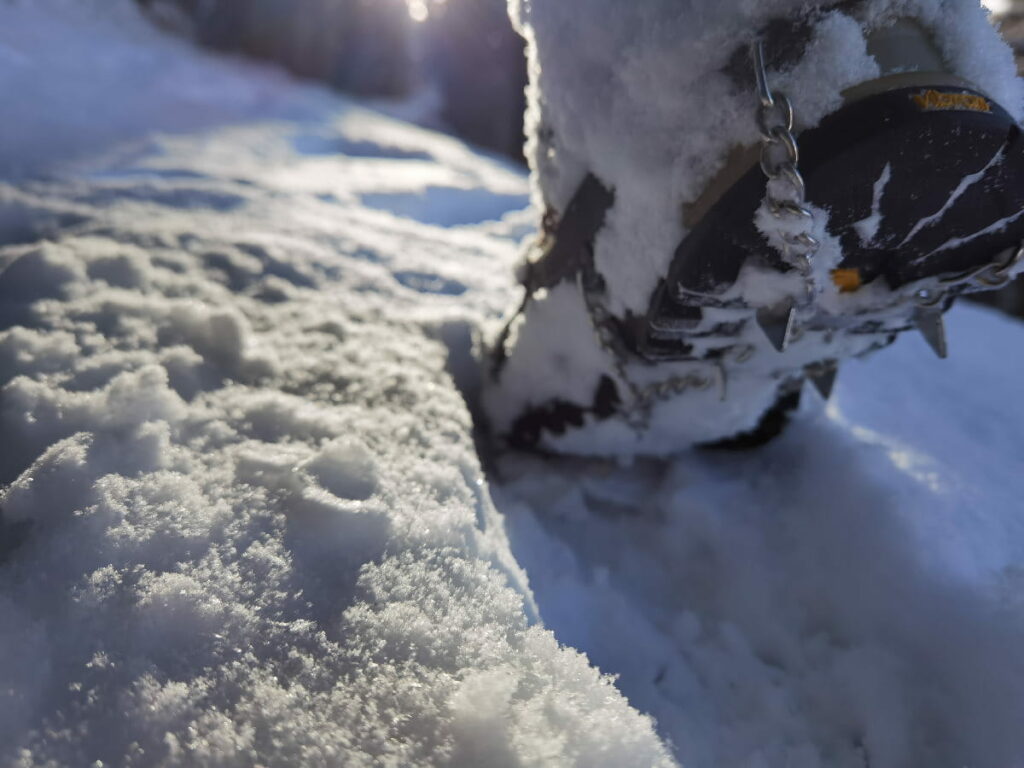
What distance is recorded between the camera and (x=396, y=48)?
4770mm

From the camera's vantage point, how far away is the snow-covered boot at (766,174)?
1.46ft

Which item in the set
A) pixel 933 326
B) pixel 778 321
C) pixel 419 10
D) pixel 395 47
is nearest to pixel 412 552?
pixel 778 321

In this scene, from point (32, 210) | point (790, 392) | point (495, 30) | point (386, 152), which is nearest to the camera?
point (790, 392)

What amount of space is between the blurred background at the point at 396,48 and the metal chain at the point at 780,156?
10.6 ft

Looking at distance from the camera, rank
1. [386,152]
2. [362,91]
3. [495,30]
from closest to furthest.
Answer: [386,152] < [495,30] < [362,91]

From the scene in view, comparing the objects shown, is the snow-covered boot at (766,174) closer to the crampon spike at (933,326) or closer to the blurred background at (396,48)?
the crampon spike at (933,326)

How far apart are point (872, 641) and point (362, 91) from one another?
485 cm

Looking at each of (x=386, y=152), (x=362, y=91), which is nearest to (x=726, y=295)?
(x=386, y=152)

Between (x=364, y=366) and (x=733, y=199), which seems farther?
(x=364, y=366)

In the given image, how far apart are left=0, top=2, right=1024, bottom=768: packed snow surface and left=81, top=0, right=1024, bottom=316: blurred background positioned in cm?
297

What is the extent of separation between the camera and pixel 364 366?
0.85 m

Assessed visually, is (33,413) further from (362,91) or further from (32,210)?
(362,91)

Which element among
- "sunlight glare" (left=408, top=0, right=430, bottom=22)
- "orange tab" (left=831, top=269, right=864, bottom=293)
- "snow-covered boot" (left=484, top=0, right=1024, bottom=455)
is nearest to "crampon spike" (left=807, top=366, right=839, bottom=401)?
"snow-covered boot" (left=484, top=0, right=1024, bottom=455)

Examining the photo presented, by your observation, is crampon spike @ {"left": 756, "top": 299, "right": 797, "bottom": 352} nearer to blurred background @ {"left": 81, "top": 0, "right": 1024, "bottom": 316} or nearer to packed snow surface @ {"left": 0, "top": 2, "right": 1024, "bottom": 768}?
packed snow surface @ {"left": 0, "top": 2, "right": 1024, "bottom": 768}
